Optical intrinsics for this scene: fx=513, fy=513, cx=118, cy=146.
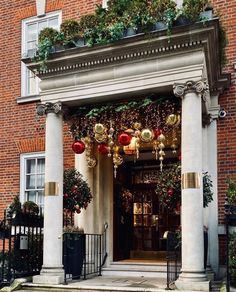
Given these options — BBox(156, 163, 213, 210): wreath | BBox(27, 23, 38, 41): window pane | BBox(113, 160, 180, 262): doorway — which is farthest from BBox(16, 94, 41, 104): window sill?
BBox(156, 163, 213, 210): wreath

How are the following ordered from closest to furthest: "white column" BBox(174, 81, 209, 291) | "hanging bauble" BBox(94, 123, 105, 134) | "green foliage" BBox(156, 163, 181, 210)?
"white column" BBox(174, 81, 209, 291), "green foliage" BBox(156, 163, 181, 210), "hanging bauble" BBox(94, 123, 105, 134)

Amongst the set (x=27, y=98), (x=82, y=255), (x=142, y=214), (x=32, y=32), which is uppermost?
(x=32, y=32)

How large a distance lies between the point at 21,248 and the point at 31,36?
6248 mm

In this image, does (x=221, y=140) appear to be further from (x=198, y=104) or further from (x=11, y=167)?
(x=11, y=167)

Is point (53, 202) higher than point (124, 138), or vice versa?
point (124, 138)

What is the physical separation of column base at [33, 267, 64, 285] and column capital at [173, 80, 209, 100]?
396 cm

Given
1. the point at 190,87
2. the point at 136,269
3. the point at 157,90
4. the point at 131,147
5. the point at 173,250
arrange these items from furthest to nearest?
the point at 136,269 < the point at 131,147 < the point at 157,90 < the point at 173,250 < the point at 190,87

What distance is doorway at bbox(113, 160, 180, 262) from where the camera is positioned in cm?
1288

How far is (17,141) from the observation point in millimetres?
13477

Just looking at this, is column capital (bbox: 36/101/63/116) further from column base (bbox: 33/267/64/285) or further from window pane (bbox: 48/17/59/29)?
window pane (bbox: 48/17/59/29)

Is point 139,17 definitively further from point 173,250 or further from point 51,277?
point 51,277

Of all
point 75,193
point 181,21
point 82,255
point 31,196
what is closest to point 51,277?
point 82,255

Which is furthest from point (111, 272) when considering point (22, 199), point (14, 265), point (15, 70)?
point (15, 70)

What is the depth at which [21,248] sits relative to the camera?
33.8 ft
